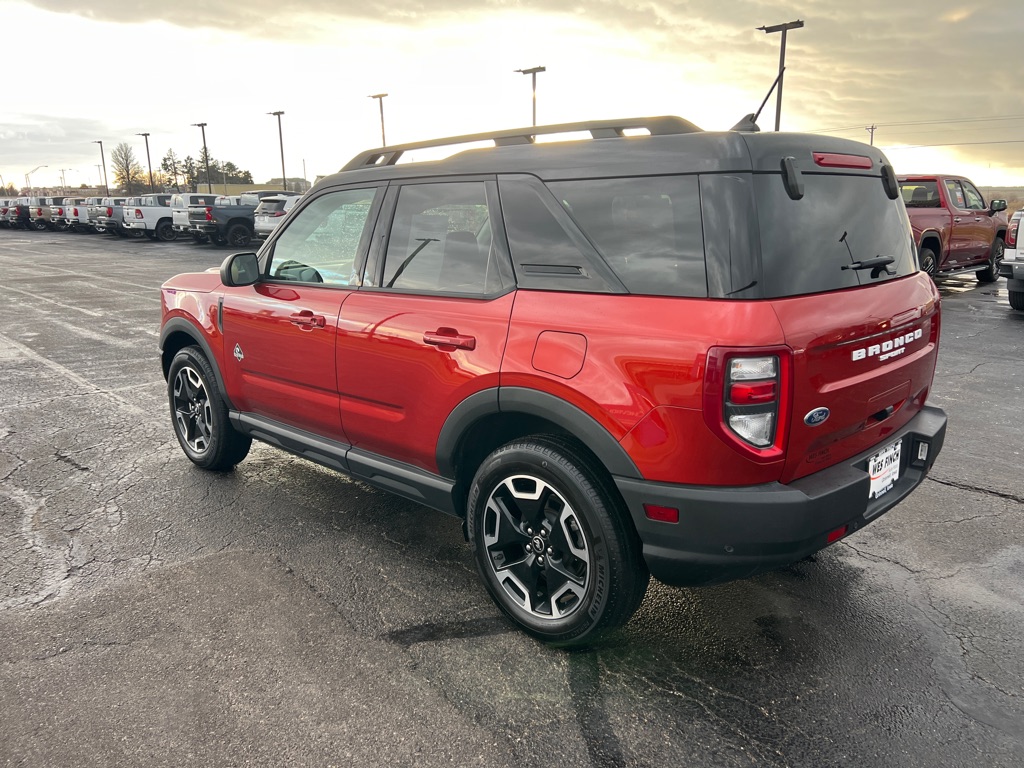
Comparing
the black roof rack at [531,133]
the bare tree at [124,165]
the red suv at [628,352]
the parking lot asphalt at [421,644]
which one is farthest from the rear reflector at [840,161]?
the bare tree at [124,165]

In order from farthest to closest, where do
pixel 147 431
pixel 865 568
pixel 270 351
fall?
pixel 147 431
pixel 270 351
pixel 865 568

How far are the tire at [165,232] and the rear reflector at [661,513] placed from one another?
31.1 metres

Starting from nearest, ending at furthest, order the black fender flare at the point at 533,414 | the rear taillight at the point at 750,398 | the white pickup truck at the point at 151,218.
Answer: the rear taillight at the point at 750,398
the black fender flare at the point at 533,414
the white pickup truck at the point at 151,218

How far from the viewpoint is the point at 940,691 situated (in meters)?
2.50

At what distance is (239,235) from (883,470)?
25.6 metres

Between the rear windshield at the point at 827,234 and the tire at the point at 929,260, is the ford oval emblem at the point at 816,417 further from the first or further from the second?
the tire at the point at 929,260

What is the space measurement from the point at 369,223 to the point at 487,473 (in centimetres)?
138

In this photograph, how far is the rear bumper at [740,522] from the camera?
2.27m

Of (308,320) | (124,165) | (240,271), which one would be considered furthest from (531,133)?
(124,165)

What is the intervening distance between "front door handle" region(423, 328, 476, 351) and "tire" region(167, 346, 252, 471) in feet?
6.53

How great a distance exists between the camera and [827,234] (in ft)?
8.23

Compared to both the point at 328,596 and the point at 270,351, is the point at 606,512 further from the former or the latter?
the point at 270,351

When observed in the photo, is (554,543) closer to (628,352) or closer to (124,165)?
(628,352)

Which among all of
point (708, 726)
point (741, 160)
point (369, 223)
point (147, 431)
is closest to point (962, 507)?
point (708, 726)
